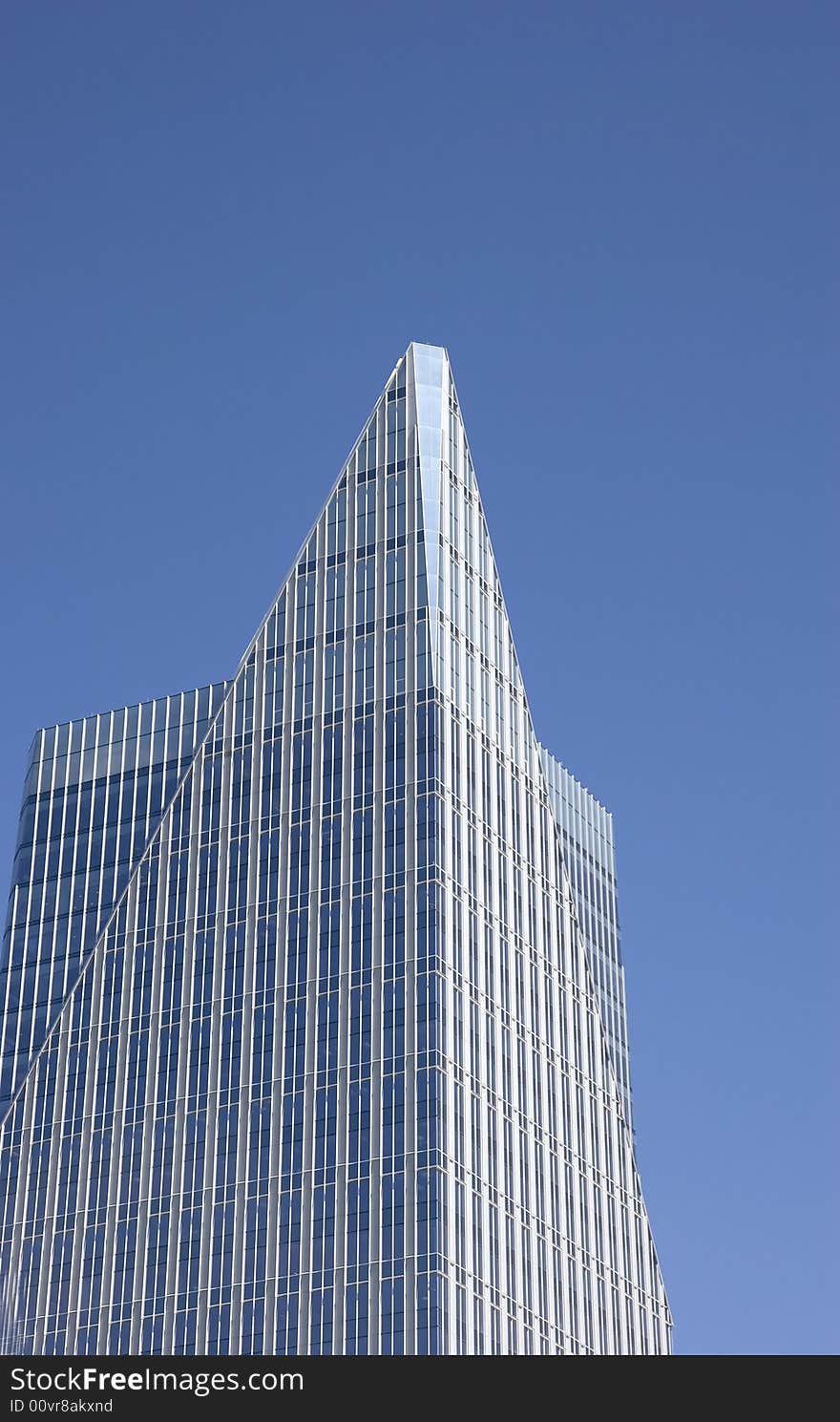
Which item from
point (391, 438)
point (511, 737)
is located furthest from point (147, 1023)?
point (391, 438)

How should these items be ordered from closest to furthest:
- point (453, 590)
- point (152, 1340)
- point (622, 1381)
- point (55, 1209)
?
point (622, 1381) → point (152, 1340) → point (55, 1209) → point (453, 590)

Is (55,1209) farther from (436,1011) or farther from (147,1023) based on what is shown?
(436,1011)

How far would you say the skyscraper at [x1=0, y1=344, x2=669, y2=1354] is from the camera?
147m

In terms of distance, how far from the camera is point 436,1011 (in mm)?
150000

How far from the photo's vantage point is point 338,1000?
154m

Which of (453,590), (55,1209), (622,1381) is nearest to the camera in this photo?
(622,1381)

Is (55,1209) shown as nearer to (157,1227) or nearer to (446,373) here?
(157,1227)

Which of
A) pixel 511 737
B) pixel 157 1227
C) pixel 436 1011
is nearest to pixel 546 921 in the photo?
pixel 511 737

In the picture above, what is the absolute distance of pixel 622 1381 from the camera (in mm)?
28109

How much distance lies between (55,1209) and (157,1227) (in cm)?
976

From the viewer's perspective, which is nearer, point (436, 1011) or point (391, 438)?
point (436, 1011)

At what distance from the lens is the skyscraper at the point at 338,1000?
482 feet

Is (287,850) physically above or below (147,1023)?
above

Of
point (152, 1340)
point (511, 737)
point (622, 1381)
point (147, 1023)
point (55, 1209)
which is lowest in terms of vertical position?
point (622, 1381)
